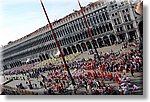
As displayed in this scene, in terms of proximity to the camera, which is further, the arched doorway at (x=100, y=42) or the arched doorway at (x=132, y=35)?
the arched doorway at (x=100, y=42)

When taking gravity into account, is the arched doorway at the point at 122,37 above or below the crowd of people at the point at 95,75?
above

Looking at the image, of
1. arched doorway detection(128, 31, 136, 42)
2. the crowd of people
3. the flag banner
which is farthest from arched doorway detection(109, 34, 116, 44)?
arched doorway detection(128, 31, 136, 42)

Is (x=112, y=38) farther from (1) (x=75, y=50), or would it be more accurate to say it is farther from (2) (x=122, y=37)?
(1) (x=75, y=50)

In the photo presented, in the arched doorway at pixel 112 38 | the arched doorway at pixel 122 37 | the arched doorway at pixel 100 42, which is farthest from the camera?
the arched doorway at pixel 100 42

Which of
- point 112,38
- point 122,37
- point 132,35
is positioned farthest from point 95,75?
point 132,35

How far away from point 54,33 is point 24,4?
0.81 meters

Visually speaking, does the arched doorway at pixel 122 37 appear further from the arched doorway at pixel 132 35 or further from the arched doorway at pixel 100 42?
the arched doorway at pixel 100 42

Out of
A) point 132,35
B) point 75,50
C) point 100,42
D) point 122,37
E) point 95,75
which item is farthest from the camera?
point 75,50

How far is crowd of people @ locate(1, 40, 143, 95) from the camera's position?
16.5 feet

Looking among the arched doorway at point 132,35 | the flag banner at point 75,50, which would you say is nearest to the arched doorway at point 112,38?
the flag banner at point 75,50

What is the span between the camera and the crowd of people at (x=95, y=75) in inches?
197

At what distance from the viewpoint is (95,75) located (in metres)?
5.46

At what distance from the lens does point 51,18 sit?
5.80 metres

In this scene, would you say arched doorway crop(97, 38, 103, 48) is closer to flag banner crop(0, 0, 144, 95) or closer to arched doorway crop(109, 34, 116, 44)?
flag banner crop(0, 0, 144, 95)
